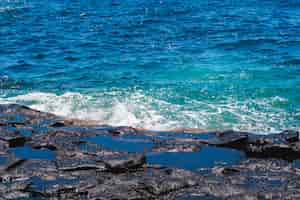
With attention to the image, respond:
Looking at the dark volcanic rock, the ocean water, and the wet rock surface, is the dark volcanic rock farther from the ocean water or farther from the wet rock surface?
the ocean water

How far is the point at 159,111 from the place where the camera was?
12031mm

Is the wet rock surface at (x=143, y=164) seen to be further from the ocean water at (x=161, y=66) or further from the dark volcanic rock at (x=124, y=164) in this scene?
the ocean water at (x=161, y=66)

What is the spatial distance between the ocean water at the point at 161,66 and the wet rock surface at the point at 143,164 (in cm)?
222

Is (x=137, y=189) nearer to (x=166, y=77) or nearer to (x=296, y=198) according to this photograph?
(x=296, y=198)

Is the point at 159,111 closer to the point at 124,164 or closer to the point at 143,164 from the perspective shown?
the point at 143,164

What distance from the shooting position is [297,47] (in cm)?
1820

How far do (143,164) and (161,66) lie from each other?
9115 mm

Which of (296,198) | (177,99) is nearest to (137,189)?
(296,198)

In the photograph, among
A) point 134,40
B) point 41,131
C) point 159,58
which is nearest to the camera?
point 41,131

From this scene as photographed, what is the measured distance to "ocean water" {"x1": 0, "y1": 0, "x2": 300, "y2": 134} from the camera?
1203cm

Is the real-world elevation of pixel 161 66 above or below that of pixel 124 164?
above

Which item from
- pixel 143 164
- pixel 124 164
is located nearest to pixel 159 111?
pixel 143 164

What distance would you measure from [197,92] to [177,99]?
830mm

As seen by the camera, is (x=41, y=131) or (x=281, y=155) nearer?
(x=281, y=155)
